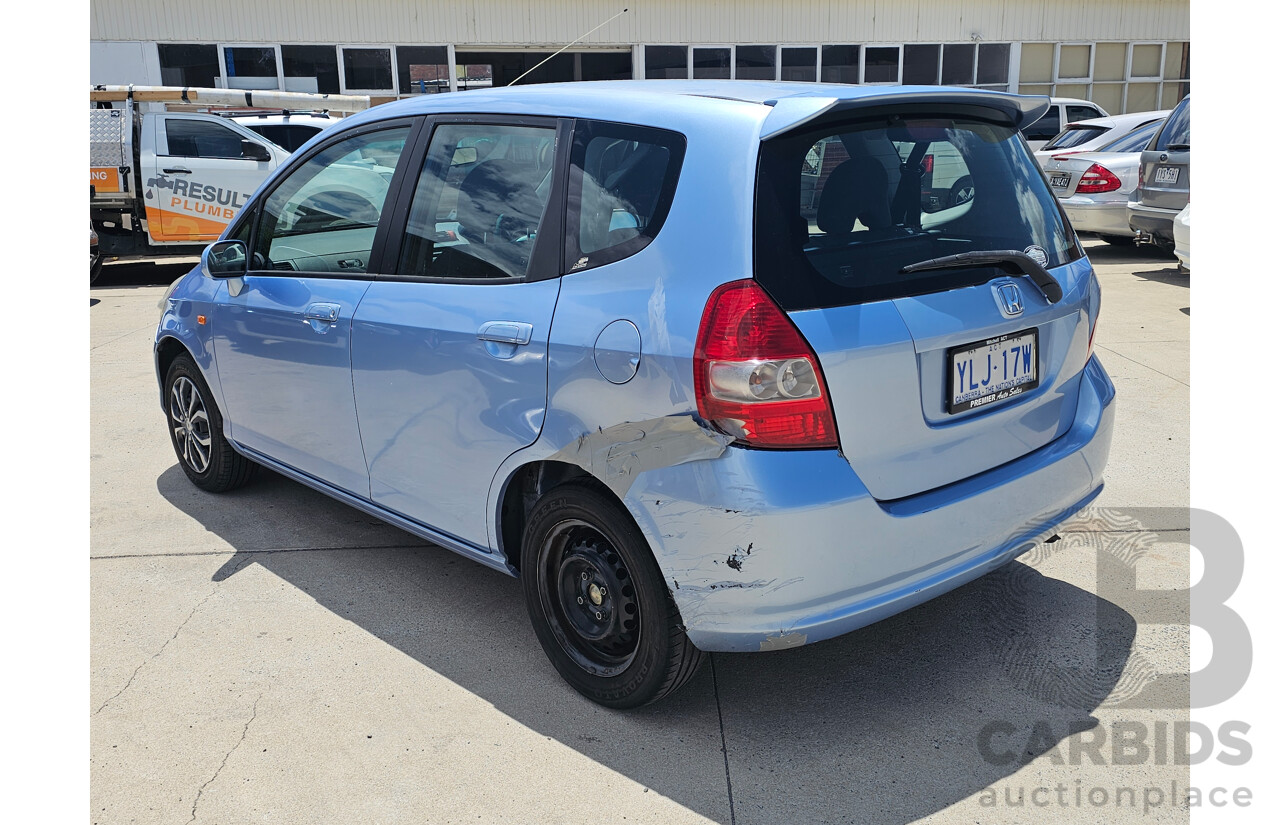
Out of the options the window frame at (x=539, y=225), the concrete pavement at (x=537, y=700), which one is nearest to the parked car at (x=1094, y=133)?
the concrete pavement at (x=537, y=700)

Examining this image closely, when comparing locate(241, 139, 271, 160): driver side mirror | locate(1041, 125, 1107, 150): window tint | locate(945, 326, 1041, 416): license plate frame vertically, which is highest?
locate(1041, 125, 1107, 150): window tint

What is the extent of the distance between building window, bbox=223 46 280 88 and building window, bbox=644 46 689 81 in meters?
6.75

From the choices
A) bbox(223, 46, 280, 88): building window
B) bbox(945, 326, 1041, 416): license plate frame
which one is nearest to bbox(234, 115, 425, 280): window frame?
bbox(945, 326, 1041, 416): license plate frame

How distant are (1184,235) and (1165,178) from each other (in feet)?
5.03

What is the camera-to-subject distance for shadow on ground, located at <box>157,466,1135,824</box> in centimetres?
266

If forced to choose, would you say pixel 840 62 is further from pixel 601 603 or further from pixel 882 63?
pixel 601 603

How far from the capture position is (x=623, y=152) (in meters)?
2.82

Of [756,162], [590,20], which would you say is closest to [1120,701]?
[756,162]

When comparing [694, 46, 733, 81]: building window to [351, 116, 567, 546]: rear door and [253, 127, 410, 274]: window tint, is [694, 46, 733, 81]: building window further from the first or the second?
[351, 116, 567, 546]: rear door

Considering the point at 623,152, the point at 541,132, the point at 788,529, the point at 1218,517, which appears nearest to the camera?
the point at 788,529

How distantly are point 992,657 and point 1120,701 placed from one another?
15.5 inches

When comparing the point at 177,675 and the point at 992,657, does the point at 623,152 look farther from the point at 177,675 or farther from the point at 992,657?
the point at 177,675

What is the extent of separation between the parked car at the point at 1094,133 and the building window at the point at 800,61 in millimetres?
7199

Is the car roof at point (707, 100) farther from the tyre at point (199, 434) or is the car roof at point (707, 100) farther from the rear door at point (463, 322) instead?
the tyre at point (199, 434)
